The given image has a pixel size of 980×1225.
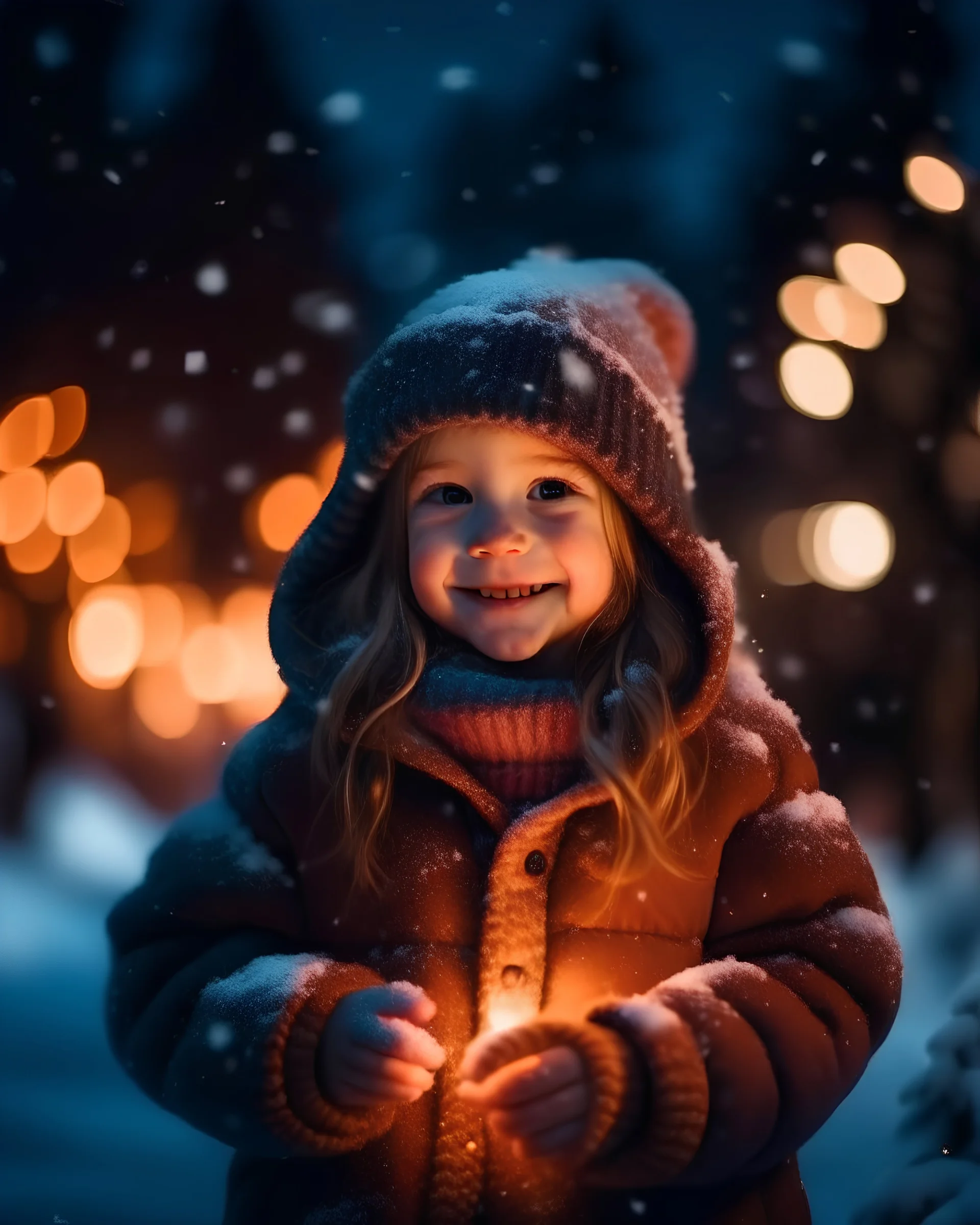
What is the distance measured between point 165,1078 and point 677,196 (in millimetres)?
1142

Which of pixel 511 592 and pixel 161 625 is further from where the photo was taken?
pixel 161 625

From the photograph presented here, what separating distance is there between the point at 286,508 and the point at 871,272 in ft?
2.93

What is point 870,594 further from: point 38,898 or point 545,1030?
point 38,898

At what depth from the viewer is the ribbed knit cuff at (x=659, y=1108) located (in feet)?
2.92

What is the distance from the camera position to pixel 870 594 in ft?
5.04

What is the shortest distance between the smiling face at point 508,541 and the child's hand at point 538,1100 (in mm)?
390

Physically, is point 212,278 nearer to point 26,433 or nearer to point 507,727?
point 26,433

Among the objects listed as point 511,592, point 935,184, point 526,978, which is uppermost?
point 935,184

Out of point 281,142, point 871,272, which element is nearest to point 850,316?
point 871,272

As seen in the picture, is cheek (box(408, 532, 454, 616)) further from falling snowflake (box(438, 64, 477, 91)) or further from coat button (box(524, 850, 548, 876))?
falling snowflake (box(438, 64, 477, 91))

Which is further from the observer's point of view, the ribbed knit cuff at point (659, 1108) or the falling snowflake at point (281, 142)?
the falling snowflake at point (281, 142)

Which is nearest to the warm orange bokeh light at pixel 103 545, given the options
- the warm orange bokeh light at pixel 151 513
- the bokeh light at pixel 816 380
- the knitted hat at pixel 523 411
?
the warm orange bokeh light at pixel 151 513

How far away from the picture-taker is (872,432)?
4.72ft

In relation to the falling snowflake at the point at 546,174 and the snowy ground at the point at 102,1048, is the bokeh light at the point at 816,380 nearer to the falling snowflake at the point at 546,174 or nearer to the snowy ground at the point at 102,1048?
the falling snowflake at the point at 546,174
